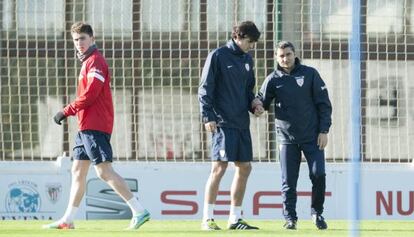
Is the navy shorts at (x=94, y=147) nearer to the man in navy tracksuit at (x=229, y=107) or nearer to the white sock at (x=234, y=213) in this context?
the man in navy tracksuit at (x=229, y=107)

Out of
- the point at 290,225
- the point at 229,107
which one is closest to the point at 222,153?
the point at 229,107

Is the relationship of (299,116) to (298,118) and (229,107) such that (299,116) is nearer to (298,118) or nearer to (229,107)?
(298,118)

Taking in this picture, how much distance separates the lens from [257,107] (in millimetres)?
12359

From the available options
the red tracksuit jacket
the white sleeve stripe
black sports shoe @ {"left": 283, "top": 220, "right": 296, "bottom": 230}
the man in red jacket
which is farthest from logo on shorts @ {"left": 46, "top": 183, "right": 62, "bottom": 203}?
black sports shoe @ {"left": 283, "top": 220, "right": 296, "bottom": 230}

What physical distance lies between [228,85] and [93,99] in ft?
3.66

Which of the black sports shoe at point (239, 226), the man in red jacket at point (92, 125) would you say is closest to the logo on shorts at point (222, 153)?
the black sports shoe at point (239, 226)

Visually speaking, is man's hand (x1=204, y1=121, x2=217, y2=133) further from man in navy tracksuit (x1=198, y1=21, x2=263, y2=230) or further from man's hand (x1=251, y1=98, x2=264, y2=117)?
man's hand (x1=251, y1=98, x2=264, y2=117)

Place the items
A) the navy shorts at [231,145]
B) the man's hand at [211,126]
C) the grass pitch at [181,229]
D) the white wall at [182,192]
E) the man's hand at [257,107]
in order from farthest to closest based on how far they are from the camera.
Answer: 1. the white wall at [182,192]
2. the man's hand at [257,107]
3. the navy shorts at [231,145]
4. the man's hand at [211,126]
5. the grass pitch at [181,229]

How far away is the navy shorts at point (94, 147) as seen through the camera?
Result: 12.1m

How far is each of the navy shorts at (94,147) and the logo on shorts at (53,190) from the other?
304 centimetres

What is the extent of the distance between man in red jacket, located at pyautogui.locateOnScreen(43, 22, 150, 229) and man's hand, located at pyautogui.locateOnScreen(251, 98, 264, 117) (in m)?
1.18

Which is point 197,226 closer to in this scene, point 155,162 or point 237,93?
point 237,93

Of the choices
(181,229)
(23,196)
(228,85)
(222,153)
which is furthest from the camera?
(23,196)

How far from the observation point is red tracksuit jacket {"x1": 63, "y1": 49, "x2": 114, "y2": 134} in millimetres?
12078
